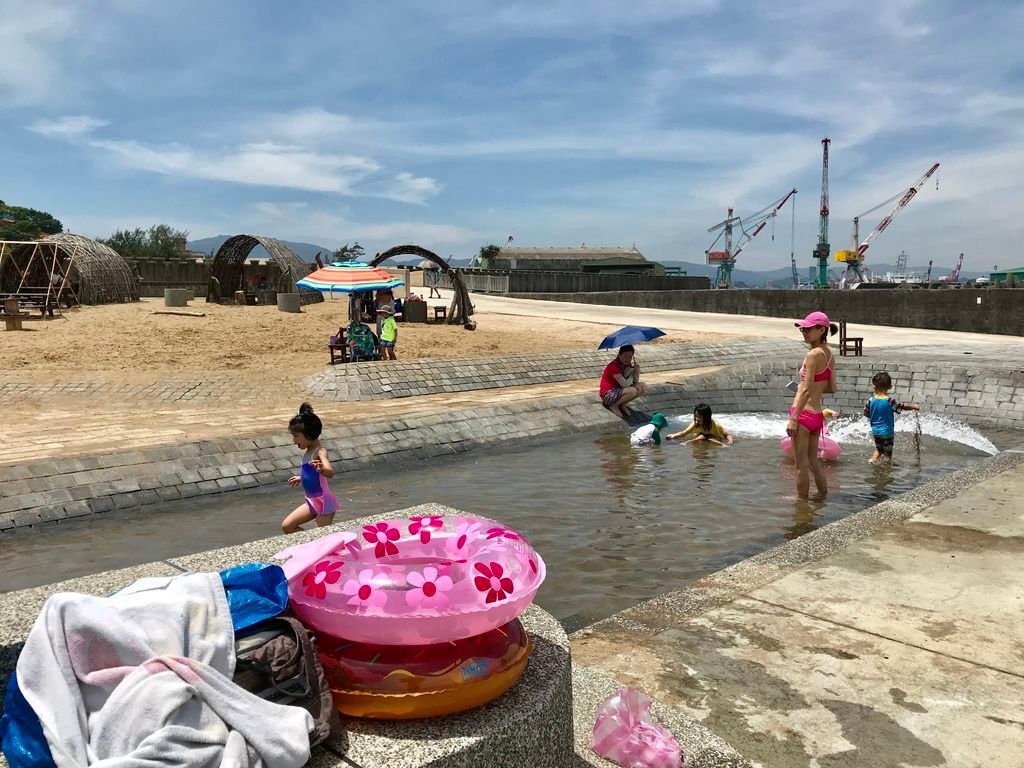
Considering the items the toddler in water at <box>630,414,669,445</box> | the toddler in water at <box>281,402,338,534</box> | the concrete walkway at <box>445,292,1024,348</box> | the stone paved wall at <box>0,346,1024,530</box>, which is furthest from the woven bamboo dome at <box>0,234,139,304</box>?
the toddler in water at <box>281,402,338,534</box>

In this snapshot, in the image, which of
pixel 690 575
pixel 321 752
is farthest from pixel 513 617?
pixel 690 575

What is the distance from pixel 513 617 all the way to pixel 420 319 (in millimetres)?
25025

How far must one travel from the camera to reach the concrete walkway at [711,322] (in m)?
28.2

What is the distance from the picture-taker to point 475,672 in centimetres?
252

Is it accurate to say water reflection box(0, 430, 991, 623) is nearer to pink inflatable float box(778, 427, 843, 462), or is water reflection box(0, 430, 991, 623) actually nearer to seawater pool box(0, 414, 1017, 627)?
seawater pool box(0, 414, 1017, 627)

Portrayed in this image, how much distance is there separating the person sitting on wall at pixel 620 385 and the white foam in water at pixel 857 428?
1.06 meters

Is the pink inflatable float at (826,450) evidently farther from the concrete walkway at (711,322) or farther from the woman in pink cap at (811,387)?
the concrete walkway at (711,322)

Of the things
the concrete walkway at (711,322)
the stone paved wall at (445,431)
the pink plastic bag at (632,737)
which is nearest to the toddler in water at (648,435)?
the stone paved wall at (445,431)

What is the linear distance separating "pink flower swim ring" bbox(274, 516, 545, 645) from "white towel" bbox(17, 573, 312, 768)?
320mm

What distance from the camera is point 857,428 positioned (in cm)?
1438

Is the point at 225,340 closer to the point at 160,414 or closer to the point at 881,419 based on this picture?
the point at 160,414

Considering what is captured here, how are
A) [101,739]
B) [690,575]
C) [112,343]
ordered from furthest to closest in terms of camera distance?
[112,343]
[690,575]
[101,739]

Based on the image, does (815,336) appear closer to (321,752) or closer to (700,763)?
(700,763)

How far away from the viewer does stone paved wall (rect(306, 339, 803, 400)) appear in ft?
48.9
